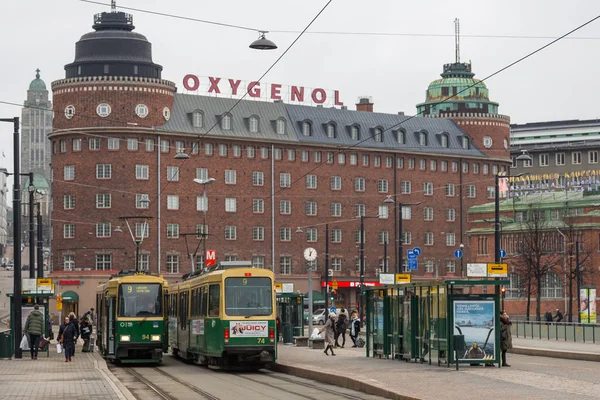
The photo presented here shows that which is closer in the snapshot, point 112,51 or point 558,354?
point 558,354

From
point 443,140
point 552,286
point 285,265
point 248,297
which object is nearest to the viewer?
point 248,297

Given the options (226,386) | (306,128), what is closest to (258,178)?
(306,128)

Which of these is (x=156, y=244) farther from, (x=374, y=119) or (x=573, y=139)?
(x=573, y=139)

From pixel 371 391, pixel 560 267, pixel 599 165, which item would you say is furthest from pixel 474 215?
pixel 371 391

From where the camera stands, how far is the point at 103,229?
111875 millimetres

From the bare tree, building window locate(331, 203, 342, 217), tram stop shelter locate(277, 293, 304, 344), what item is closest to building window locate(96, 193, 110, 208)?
building window locate(331, 203, 342, 217)

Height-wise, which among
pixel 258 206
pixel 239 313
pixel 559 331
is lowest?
pixel 559 331

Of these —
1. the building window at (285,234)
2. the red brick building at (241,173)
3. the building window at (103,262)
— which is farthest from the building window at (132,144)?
the building window at (285,234)

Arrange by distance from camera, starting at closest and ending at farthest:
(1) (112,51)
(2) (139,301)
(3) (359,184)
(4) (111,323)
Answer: (2) (139,301)
(4) (111,323)
(1) (112,51)
(3) (359,184)

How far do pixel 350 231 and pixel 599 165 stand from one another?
212 ft

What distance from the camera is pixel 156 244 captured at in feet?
369

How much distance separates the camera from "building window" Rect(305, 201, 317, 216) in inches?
4808

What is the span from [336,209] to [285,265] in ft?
27.3

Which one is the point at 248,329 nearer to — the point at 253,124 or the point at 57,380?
the point at 57,380
